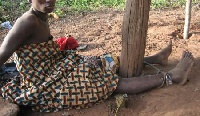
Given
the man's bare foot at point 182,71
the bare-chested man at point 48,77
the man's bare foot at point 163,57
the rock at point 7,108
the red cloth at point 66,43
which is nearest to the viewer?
the rock at point 7,108

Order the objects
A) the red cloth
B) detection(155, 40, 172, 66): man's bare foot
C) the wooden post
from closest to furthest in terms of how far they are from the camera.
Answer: the wooden post → detection(155, 40, 172, 66): man's bare foot → the red cloth

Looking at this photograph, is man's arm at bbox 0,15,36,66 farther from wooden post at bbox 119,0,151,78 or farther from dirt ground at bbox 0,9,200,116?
wooden post at bbox 119,0,151,78

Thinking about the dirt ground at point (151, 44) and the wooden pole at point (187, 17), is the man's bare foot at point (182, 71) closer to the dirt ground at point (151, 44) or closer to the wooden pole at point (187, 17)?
the dirt ground at point (151, 44)

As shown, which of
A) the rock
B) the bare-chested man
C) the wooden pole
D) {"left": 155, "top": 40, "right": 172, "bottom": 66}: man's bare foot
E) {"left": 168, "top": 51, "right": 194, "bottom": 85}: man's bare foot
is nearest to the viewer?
the rock

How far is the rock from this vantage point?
256 cm

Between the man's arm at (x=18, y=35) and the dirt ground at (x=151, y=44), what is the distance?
2.18ft

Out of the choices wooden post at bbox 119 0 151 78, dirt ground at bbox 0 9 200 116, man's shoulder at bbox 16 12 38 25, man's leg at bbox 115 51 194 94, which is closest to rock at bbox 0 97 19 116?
dirt ground at bbox 0 9 200 116

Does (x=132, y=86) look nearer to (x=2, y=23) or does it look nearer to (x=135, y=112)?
(x=135, y=112)

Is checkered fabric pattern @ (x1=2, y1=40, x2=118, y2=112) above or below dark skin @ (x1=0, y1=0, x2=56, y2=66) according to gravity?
below

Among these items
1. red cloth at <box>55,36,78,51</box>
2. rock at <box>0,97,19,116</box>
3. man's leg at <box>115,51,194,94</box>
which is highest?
red cloth at <box>55,36,78,51</box>

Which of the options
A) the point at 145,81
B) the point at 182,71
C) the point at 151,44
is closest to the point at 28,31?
the point at 145,81

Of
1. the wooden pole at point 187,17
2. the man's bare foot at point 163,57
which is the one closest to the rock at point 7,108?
the man's bare foot at point 163,57

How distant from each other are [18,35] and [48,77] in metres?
0.48

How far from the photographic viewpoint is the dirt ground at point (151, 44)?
2687mm
